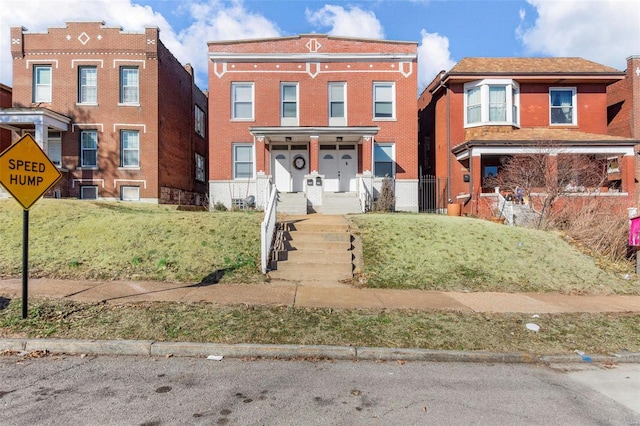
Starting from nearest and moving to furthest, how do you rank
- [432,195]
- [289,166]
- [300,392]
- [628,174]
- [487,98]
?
1. [300,392]
2. [628,174]
3. [289,166]
4. [487,98]
5. [432,195]

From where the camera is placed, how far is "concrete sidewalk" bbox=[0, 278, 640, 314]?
→ 21.5ft

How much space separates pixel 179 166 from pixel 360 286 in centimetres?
1769

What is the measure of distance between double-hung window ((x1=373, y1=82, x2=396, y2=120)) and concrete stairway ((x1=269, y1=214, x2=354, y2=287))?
1044 cm

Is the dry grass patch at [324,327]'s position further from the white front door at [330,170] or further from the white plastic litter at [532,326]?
the white front door at [330,170]

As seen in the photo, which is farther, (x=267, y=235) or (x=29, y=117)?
(x=29, y=117)

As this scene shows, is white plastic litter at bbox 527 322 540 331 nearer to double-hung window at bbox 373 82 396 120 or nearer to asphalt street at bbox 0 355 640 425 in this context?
asphalt street at bbox 0 355 640 425

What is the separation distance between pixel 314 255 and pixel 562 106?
18.0 metres

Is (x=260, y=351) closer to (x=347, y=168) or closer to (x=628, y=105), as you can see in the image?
(x=347, y=168)

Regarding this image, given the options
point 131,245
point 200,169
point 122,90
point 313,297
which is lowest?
point 313,297

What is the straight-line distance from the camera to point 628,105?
20.9 meters

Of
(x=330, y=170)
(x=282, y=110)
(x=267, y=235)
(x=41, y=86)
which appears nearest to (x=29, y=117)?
(x=41, y=86)

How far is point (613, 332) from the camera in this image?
18.6ft

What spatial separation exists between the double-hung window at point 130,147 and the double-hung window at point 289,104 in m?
7.63

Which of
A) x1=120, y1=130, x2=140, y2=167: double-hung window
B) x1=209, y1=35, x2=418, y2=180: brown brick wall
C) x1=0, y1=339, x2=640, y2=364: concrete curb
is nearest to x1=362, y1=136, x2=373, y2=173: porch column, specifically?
x1=209, y1=35, x2=418, y2=180: brown brick wall
